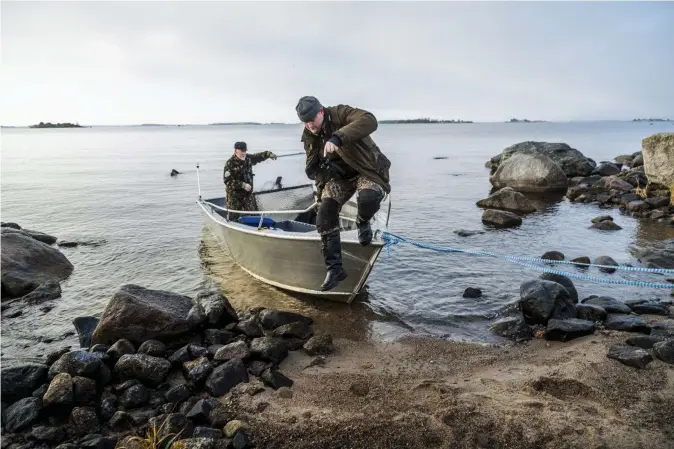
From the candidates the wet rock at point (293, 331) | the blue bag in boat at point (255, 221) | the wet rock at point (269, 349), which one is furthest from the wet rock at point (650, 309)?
the blue bag in boat at point (255, 221)

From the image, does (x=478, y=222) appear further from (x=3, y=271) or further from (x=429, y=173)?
(x=429, y=173)

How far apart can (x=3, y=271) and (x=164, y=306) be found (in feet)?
14.8

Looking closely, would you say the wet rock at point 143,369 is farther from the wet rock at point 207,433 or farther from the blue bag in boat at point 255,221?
the blue bag in boat at point 255,221

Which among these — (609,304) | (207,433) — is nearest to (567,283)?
(609,304)

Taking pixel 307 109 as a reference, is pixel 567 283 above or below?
below

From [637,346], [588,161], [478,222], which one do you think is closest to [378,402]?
[637,346]

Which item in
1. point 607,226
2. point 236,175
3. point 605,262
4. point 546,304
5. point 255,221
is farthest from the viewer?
point 607,226

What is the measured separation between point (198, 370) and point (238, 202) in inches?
194

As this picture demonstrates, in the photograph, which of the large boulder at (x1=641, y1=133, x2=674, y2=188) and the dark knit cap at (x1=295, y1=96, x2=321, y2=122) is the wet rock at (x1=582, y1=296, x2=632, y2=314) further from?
the large boulder at (x1=641, y1=133, x2=674, y2=188)

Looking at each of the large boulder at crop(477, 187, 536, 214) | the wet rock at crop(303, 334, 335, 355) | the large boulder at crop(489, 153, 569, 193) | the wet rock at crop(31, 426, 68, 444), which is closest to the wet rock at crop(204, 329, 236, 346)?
the wet rock at crop(303, 334, 335, 355)

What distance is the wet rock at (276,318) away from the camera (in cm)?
679

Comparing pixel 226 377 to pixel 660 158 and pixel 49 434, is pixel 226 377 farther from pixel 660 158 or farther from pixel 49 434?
pixel 660 158

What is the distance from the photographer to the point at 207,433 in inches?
165

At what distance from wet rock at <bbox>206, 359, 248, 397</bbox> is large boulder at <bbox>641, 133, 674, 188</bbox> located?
53.9 feet
